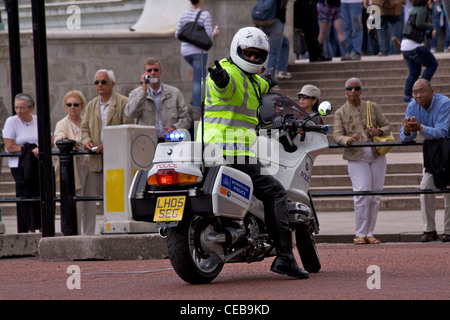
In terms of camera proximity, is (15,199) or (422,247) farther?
(15,199)

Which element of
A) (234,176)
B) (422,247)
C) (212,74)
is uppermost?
(212,74)

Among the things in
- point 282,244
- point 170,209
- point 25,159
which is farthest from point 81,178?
point 170,209

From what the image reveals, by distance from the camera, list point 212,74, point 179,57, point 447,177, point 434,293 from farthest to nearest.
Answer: point 179,57, point 447,177, point 212,74, point 434,293

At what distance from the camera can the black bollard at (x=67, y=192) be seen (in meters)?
11.7

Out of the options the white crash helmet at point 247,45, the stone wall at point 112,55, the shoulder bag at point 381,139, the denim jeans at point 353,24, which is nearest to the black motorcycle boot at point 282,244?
the white crash helmet at point 247,45

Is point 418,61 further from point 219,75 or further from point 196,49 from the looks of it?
point 219,75

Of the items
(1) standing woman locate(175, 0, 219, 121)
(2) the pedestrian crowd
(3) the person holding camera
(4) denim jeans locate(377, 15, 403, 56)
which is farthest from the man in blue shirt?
(4) denim jeans locate(377, 15, 403, 56)

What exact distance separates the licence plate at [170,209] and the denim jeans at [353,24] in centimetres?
1315

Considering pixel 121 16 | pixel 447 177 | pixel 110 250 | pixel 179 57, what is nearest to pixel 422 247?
pixel 447 177

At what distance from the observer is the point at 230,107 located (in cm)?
844

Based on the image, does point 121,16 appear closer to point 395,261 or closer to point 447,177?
point 447,177

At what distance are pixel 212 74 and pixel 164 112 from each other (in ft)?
16.8

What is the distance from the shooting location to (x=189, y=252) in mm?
7977

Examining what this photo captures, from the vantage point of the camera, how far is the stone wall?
2005 cm
